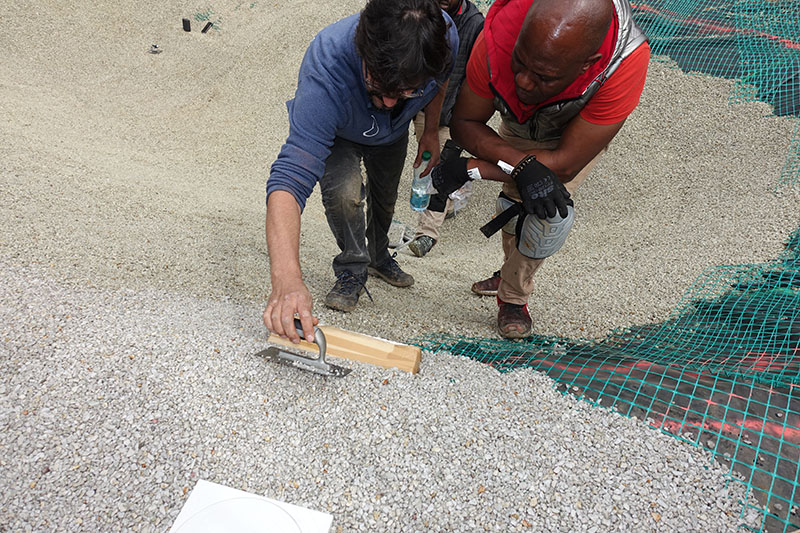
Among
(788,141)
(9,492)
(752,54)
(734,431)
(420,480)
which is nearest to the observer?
(9,492)

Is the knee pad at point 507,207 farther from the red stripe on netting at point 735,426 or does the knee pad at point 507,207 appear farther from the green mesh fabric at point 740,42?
the green mesh fabric at point 740,42

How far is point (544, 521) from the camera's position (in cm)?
Answer: 131

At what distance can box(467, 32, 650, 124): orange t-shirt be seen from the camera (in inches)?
71.3

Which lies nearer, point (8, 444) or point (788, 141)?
point (8, 444)

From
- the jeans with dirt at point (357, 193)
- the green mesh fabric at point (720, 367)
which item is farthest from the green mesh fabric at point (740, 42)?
the jeans with dirt at point (357, 193)

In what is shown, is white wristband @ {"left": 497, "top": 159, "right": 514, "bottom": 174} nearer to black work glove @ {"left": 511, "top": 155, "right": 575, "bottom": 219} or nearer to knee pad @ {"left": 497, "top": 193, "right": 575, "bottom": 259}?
black work glove @ {"left": 511, "top": 155, "right": 575, "bottom": 219}

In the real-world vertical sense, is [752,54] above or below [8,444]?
above

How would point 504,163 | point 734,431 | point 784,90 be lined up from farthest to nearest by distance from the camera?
1. point 784,90
2. point 504,163
3. point 734,431

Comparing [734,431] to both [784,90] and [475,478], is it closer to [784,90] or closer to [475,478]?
[475,478]

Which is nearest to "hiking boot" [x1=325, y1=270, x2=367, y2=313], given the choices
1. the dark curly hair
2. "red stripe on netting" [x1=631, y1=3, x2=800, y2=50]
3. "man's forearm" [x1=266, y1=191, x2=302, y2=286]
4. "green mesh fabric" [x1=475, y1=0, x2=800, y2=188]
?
"man's forearm" [x1=266, y1=191, x2=302, y2=286]

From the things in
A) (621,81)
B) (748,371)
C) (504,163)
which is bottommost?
(748,371)

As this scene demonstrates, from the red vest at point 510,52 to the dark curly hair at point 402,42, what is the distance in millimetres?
336

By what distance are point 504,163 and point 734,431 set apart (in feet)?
4.01

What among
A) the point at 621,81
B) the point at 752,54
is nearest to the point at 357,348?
the point at 621,81
